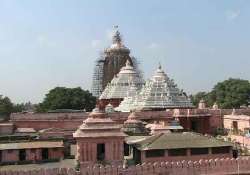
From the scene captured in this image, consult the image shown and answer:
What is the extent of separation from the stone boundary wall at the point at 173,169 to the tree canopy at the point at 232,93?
48007 millimetres

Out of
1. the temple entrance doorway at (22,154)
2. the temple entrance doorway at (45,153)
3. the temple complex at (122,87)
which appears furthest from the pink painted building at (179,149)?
the temple complex at (122,87)

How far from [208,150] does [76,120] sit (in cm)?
2226

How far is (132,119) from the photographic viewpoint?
4481 centimetres

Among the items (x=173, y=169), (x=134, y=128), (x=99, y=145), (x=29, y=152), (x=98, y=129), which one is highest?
(x=98, y=129)

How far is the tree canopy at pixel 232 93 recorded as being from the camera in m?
75.9

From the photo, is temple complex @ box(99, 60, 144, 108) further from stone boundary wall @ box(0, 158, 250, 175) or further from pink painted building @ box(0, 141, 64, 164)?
stone boundary wall @ box(0, 158, 250, 175)

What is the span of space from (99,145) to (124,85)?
122ft

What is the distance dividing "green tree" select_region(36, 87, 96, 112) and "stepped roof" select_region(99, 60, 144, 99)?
5109 millimetres

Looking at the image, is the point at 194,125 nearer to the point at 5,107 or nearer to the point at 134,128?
the point at 134,128

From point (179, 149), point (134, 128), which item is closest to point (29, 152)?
point (179, 149)

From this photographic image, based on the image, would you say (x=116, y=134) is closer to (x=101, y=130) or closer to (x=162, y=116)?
(x=101, y=130)

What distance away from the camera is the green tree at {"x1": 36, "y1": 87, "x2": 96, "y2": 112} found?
70000 millimetres

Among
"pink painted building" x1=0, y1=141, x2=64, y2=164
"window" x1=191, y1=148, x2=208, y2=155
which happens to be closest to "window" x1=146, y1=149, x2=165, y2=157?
"window" x1=191, y1=148, x2=208, y2=155

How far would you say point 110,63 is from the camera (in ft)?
256
